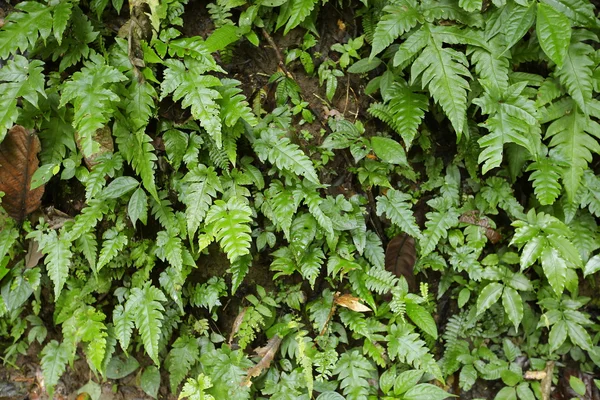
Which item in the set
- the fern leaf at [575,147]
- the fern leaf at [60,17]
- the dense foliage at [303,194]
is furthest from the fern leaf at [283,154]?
the fern leaf at [575,147]

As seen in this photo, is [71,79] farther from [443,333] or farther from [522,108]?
[443,333]

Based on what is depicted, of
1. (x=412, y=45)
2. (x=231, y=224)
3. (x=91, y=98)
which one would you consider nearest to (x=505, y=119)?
(x=412, y=45)

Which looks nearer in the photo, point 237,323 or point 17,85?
point 17,85

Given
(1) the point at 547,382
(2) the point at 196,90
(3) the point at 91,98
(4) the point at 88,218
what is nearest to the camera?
(3) the point at 91,98

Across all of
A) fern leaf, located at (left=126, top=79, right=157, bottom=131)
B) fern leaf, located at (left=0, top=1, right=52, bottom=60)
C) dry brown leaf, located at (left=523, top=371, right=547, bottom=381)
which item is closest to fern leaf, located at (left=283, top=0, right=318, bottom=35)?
fern leaf, located at (left=126, top=79, right=157, bottom=131)

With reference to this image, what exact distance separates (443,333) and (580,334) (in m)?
0.92

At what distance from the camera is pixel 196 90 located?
103 inches

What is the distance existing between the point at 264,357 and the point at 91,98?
1860 mm

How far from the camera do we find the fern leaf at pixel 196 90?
255cm

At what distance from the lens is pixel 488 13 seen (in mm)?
2793

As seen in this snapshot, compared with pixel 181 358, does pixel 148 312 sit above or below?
above

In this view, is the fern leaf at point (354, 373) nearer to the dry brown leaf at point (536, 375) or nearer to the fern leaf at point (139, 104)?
the dry brown leaf at point (536, 375)

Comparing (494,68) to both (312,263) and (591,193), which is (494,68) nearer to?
(591,193)

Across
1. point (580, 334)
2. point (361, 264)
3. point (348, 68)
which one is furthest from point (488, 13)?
point (580, 334)
